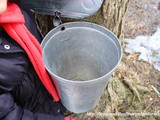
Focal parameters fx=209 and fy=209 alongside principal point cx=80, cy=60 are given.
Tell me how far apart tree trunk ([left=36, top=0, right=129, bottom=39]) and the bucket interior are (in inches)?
4.1

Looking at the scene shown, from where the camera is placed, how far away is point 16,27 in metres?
0.95

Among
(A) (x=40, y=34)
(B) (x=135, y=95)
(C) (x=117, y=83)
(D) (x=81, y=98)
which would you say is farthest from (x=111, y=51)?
(B) (x=135, y=95)

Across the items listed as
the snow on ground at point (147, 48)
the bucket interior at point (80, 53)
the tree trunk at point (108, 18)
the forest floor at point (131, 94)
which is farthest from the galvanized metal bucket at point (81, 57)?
the snow on ground at point (147, 48)

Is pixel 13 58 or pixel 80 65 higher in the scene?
pixel 13 58

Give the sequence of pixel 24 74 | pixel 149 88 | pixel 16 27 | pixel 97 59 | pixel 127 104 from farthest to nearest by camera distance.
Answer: pixel 149 88
pixel 127 104
pixel 97 59
pixel 24 74
pixel 16 27

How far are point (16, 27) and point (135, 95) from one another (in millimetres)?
1209

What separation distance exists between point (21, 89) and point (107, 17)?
60 cm

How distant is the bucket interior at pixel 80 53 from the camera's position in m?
1.03

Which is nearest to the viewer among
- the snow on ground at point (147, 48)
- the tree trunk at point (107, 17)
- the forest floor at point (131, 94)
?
the tree trunk at point (107, 17)

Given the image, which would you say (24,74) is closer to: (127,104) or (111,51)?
(111,51)

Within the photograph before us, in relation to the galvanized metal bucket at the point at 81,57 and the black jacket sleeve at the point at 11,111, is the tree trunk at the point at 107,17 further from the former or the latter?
the black jacket sleeve at the point at 11,111

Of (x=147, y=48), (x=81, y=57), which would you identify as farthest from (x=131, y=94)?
(x=81, y=57)

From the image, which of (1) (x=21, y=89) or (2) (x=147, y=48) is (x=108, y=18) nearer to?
(1) (x=21, y=89)

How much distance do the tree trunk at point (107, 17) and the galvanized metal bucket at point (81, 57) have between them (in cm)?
10
